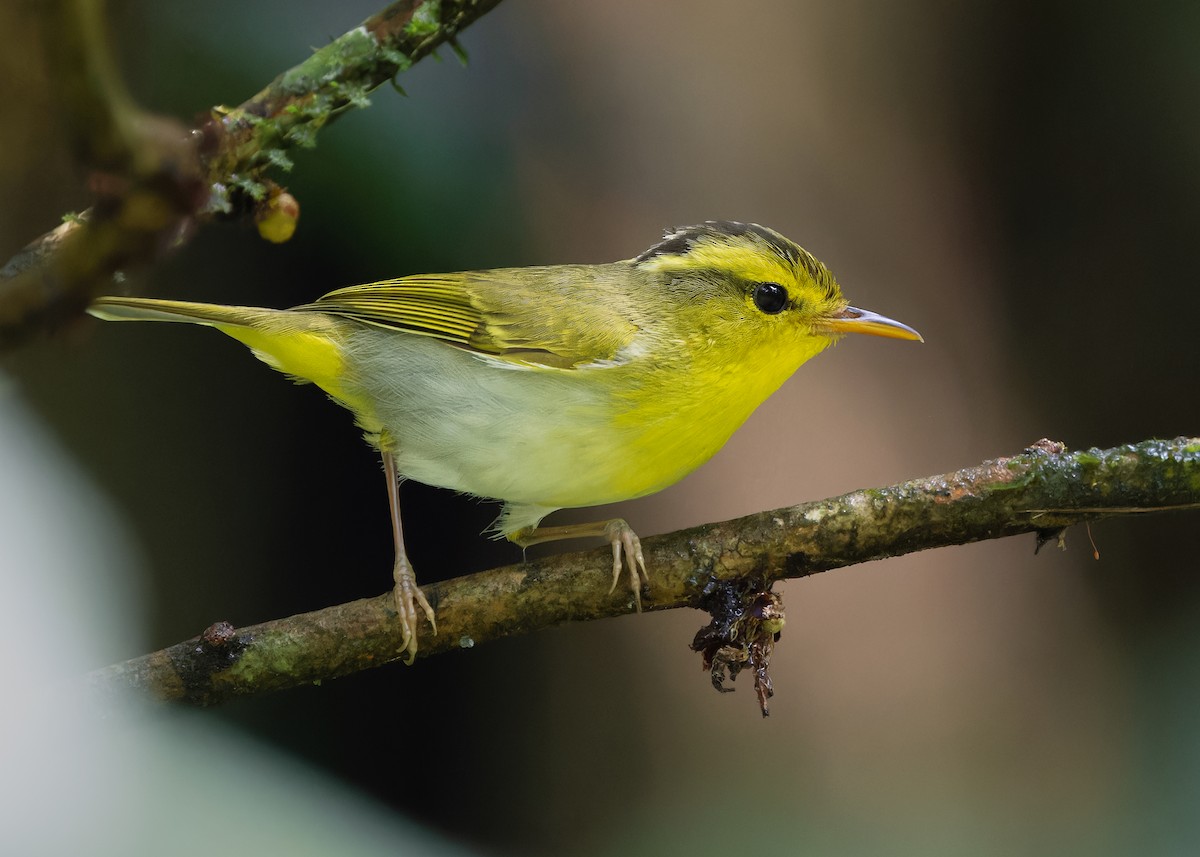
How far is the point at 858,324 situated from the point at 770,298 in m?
0.25

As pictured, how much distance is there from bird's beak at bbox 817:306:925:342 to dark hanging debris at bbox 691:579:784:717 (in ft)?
2.61

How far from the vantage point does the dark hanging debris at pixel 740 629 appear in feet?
7.69

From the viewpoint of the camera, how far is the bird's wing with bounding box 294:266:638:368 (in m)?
2.80

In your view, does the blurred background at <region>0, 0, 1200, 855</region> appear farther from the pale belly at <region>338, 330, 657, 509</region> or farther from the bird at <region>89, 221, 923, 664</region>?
the pale belly at <region>338, 330, 657, 509</region>

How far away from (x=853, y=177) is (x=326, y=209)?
2398 mm

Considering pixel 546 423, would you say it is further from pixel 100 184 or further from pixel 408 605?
pixel 100 184

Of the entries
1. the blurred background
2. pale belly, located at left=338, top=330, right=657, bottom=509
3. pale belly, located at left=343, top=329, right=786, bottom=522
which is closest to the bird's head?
pale belly, located at left=343, top=329, right=786, bottom=522

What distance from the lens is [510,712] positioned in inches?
170

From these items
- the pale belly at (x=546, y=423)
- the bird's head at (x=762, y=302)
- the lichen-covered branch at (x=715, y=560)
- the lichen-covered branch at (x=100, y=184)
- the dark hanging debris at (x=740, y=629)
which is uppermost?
the bird's head at (x=762, y=302)

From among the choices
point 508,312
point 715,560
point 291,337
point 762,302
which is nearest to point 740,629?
point 715,560

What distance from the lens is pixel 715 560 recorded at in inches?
93.7

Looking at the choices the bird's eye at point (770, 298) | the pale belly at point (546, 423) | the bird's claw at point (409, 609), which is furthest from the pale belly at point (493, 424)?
the bird's eye at point (770, 298)

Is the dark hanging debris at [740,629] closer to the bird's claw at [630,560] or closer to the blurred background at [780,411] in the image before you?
the bird's claw at [630,560]

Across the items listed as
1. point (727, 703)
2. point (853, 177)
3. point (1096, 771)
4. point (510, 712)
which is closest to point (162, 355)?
point (510, 712)
